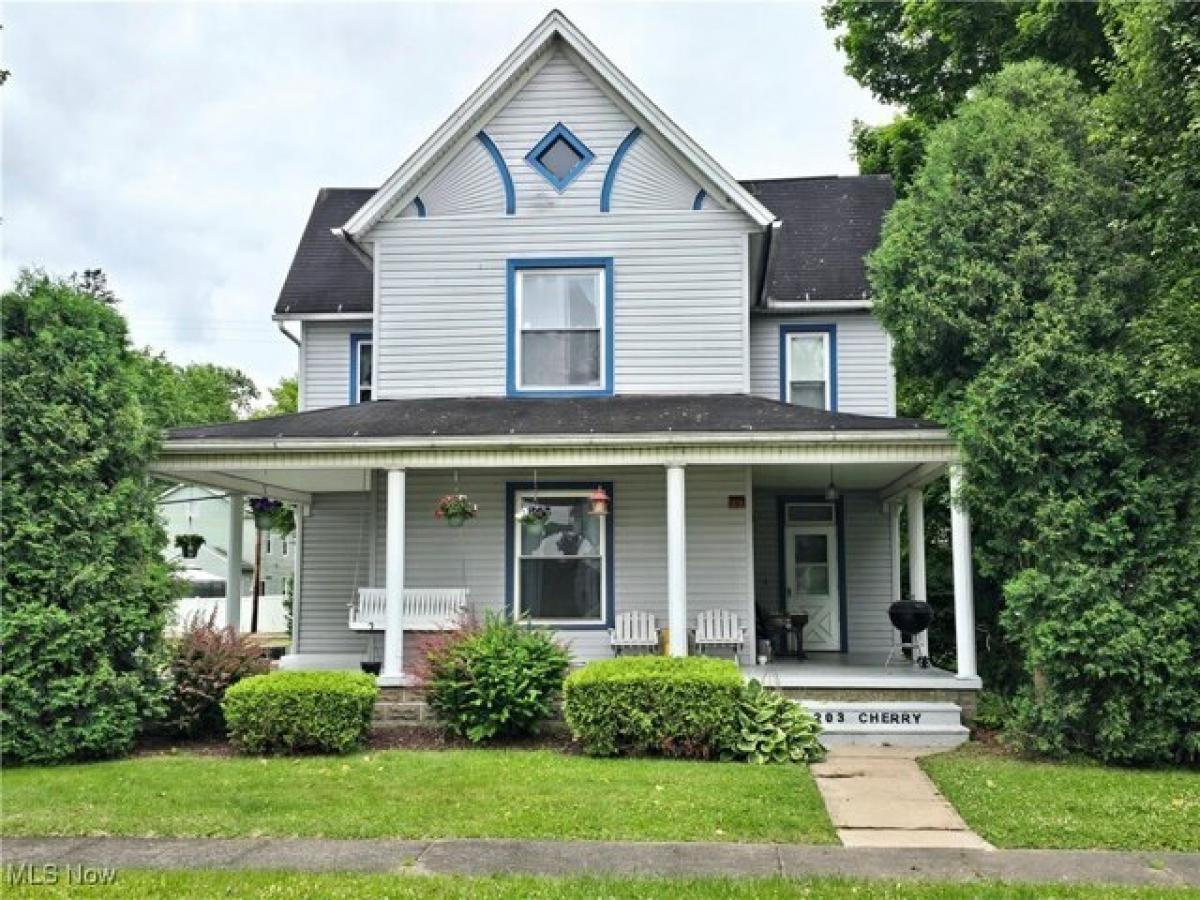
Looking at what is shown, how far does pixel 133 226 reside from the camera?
38062mm

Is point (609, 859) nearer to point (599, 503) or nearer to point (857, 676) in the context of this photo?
point (857, 676)

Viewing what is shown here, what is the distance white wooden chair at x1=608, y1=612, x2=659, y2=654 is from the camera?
475 inches

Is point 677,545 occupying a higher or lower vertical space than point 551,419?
lower

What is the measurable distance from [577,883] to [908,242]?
27.4ft

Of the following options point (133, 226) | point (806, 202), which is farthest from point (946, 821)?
point (133, 226)

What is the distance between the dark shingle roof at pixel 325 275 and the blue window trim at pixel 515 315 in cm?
350

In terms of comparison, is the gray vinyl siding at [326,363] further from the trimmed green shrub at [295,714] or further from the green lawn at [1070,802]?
the green lawn at [1070,802]

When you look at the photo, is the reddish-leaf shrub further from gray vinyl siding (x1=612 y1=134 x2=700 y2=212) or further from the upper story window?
gray vinyl siding (x1=612 y1=134 x2=700 y2=212)

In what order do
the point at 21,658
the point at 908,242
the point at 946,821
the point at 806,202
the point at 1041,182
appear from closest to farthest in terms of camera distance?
the point at 946,821, the point at 21,658, the point at 1041,182, the point at 908,242, the point at 806,202

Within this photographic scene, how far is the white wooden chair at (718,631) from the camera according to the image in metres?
12.0

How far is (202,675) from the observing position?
33.5 feet

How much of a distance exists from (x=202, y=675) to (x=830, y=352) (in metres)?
10.3

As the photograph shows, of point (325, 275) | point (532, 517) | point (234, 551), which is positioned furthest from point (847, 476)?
point (325, 275)

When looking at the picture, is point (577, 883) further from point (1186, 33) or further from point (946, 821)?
point (1186, 33)
